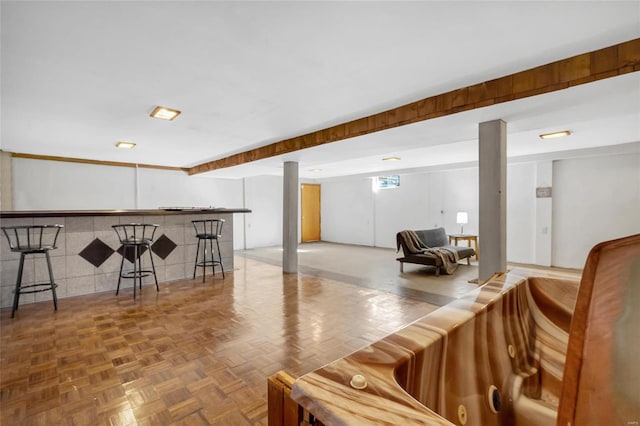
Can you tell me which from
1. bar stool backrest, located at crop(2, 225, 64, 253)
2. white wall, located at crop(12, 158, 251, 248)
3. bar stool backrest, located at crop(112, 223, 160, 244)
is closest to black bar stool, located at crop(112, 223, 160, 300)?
bar stool backrest, located at crop(112, 223, 160, 244)

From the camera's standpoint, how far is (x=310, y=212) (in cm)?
1111

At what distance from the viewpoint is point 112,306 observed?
3.72m

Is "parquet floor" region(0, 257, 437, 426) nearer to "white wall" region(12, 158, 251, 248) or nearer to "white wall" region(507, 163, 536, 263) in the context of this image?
"white wall" region(12, 158, 251, 248)

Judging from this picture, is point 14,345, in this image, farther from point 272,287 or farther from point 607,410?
point 607,410

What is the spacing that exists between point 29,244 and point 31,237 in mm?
485

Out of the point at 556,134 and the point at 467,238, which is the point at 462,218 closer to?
the point at 467,238

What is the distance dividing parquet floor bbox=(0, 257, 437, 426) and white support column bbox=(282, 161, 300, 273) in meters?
1.25

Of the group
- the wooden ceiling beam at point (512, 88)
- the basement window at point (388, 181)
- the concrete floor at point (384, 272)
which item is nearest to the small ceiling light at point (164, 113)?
the wooden ceiling beam at point (512, 88)

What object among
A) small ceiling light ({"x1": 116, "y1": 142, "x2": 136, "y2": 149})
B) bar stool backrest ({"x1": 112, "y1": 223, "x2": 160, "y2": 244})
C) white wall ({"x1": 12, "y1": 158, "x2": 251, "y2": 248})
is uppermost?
small ceiling light ({"x1": 116, "y1": 142, "x2": 136, "y2": 149})

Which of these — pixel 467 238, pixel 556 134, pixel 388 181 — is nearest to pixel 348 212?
pixel 388 181

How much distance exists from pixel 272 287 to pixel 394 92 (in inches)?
128

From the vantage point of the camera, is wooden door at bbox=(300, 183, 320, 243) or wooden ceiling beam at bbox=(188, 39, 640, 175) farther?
wooden door at bbox=(300, 183, 320, 243)

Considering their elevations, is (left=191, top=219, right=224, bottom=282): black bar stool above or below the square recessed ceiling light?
below

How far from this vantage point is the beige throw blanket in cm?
559
